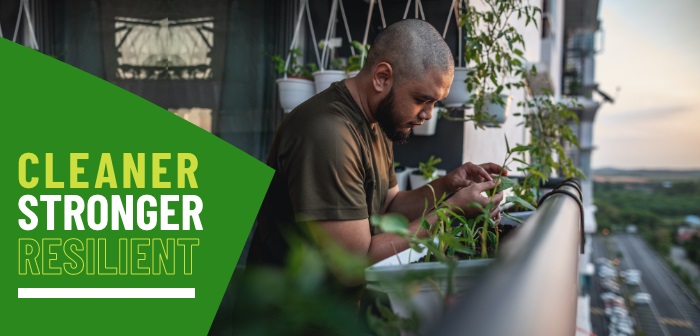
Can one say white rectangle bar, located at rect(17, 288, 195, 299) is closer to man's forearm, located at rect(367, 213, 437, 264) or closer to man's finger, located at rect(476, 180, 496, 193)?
man's forearm, located at rect(367, 213, 437, 264)

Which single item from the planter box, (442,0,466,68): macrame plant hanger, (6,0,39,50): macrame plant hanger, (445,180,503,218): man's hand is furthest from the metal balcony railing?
(6,0,39,50): macrame plant hanger

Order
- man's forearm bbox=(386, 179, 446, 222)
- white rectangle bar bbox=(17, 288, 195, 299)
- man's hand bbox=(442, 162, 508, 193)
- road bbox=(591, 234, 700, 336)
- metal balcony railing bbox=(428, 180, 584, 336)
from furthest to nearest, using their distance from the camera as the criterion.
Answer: road bbox=(591, 234, 700, 336) → man's forearm bbox=(386, 179, 446, 222) → man's hand bbox=(442, 162, 508, 193) → white rectangle bar bbox=(17, 288, 195, 299) → metal balcony railing bbox=(428, 180, 584, 336)

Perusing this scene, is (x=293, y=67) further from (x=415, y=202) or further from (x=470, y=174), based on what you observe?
(x=470, y=174)

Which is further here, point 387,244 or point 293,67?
point 293,67

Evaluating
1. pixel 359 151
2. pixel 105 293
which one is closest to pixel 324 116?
pixel 359 151

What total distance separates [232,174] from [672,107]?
17.3m

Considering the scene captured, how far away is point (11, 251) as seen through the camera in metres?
1.00

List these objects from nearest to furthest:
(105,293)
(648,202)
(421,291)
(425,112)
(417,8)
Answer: (421,291)
(105,293)
(425,112)
(417,8)
(648,202)

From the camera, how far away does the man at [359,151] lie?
1.41 metres

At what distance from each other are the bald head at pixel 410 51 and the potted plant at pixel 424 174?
110 centimetres

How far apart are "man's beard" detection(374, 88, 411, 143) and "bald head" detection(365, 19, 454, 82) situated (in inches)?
2.8

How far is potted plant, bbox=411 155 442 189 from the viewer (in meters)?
2.77

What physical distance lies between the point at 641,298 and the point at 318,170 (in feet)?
124

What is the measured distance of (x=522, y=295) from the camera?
1.27 feet
